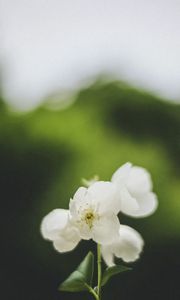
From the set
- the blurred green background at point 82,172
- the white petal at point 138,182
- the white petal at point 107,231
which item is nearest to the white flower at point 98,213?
the white petal at point 107,231

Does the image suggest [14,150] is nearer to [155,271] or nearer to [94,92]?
[94,92]

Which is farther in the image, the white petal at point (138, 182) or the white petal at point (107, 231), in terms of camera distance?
the white petal at point (138, 182)

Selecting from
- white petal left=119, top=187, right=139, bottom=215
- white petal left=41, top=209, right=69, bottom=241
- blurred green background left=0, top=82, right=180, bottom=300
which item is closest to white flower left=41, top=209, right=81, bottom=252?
white petal left=41, top=209, right=69, bottom=241

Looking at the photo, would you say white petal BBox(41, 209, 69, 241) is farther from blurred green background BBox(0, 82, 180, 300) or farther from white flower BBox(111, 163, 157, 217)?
blurred green background BBox(0, 82, 180, 300)

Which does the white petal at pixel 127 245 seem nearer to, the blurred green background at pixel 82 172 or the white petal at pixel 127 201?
the white petal at pixel 127 201

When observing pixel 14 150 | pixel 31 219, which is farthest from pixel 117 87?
pixel 31 219

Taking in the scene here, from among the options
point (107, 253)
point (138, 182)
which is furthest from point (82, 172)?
point (107, 253)
